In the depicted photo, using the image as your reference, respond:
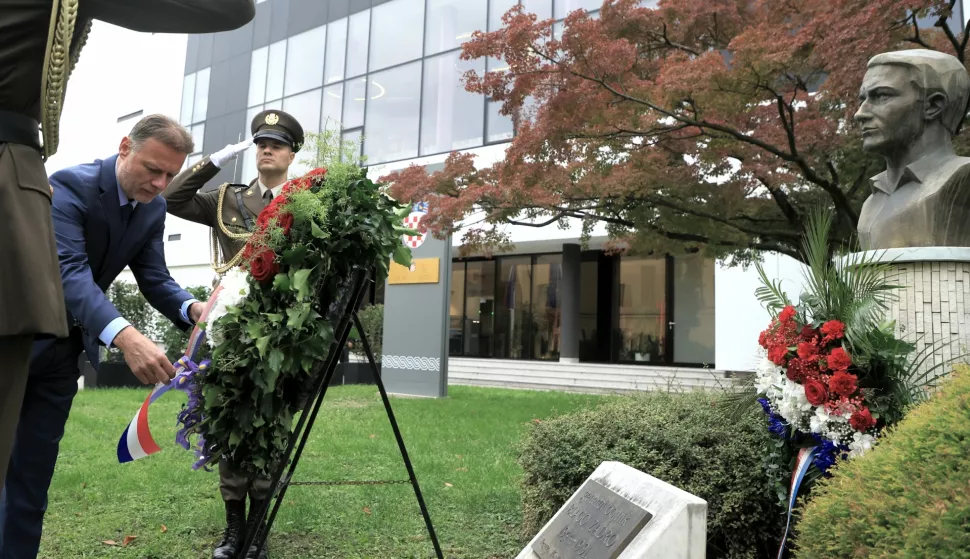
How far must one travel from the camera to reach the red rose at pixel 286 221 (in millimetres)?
2439

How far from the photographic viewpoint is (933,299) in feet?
11.2

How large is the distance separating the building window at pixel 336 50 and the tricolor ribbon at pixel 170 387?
19.0 metres

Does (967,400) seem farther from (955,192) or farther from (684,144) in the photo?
(684,144)

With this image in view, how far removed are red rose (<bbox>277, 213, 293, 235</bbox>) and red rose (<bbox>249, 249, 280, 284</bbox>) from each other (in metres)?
0.10

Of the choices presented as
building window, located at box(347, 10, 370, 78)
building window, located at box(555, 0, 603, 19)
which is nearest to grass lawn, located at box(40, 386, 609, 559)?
building window, located at box(555, 0, 603, 19)

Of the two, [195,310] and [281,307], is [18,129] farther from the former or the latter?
[195,310]

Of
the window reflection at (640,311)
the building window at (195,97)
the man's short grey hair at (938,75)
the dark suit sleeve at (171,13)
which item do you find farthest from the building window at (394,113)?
the dark suit sleeve at (171,13)

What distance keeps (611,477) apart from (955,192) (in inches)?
93.0

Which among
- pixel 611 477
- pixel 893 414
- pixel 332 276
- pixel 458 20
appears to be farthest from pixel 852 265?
pixel 458 20

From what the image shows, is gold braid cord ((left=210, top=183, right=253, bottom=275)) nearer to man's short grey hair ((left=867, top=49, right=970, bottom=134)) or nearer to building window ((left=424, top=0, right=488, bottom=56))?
man's short grey hair ((left=867, top=49, right=970, bottom=134))

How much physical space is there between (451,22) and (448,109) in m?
2.35

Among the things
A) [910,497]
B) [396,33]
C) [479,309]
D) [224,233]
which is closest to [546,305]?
[479,309]

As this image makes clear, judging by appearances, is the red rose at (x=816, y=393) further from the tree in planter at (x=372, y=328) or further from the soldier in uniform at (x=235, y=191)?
the tree in planter at (x=372, y=328)

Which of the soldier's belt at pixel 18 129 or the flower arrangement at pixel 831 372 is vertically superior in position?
the soldier's belt at pixel 18 129
